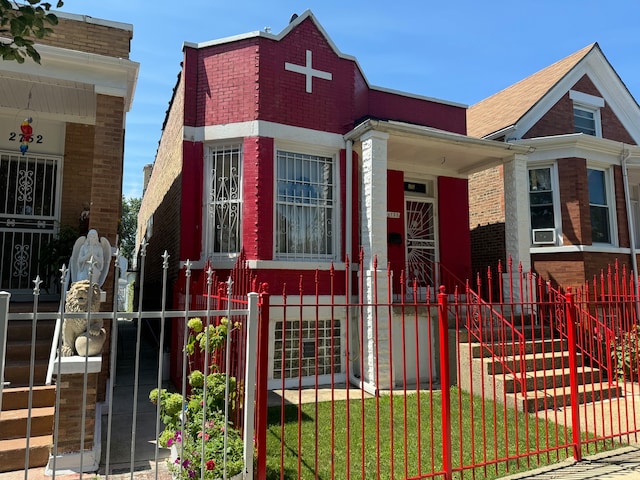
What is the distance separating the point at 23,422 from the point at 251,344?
2.80 metres

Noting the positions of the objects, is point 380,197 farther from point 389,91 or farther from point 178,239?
point 178,239

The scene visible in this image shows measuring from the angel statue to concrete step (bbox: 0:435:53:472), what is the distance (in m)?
1.75

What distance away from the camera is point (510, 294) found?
31.0 ft

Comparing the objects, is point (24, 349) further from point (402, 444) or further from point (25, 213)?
point (402, 444)

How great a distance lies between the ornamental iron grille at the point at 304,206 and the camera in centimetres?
858

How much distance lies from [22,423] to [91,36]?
5.33m

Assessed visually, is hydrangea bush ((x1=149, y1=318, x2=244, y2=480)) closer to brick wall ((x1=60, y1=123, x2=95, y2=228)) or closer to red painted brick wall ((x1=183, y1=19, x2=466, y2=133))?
brick wall ((x1=60, y1=123, x2=95, y2=228))

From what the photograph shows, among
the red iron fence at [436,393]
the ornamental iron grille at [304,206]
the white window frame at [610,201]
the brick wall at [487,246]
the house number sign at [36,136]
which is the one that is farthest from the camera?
the brick wall at [487,246]

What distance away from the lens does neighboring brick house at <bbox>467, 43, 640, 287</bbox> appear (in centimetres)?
1056

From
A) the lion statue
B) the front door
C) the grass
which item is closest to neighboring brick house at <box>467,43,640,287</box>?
the front door

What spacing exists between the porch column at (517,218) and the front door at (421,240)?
1.73 m

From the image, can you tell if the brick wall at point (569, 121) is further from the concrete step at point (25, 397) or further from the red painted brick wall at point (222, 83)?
the concrete step at point (25, 397)

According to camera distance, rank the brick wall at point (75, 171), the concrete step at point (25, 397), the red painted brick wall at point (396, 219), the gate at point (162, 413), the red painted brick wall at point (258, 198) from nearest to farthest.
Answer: the gate at point (162, 413) → the concrete step at point (25, 397) → the brick wall at point (75, 171) → the red painted brick wall at point (258, 198) → the red painted brick wall at point (396, 219)

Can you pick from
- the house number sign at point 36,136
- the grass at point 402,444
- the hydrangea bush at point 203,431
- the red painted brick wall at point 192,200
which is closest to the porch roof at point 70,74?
the house number sign at point 36,136
